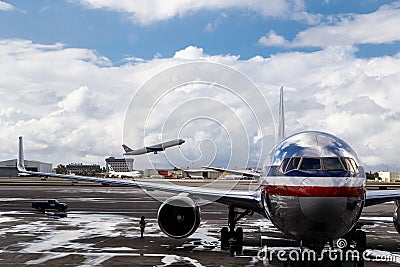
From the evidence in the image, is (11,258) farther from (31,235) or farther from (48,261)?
(31,235)

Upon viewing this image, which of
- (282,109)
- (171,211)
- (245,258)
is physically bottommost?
(245,258)

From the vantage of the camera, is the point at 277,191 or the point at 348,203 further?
the point at 277,191

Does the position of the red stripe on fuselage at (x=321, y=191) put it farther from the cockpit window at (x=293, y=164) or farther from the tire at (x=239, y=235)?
the tire at (x=239, y=235)

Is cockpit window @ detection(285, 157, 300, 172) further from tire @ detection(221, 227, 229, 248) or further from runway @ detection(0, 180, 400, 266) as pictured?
tire @ detection(221, 227, 229, 248)

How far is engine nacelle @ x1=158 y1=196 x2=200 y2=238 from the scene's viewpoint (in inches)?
739

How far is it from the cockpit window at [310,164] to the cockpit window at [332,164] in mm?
141

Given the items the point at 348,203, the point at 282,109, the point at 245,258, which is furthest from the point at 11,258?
the point at 282,109

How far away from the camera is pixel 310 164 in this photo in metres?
11.5

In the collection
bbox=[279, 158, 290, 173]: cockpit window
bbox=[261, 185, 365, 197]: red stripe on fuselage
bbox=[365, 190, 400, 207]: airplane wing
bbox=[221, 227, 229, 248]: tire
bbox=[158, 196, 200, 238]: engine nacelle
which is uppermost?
bbox=[279, 158, 290, 173]: cockpit window

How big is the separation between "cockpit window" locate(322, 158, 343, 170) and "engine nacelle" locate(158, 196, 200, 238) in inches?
332

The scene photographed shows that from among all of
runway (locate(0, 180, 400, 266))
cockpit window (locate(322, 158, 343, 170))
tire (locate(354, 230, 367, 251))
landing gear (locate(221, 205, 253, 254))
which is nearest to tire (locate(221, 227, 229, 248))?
landing gear (locate(221, 205, 253, 254))

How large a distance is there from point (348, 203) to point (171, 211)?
9.33 meters

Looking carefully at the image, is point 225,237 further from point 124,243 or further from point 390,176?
point 390,176

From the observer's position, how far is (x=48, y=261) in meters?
Answer: 16.8
